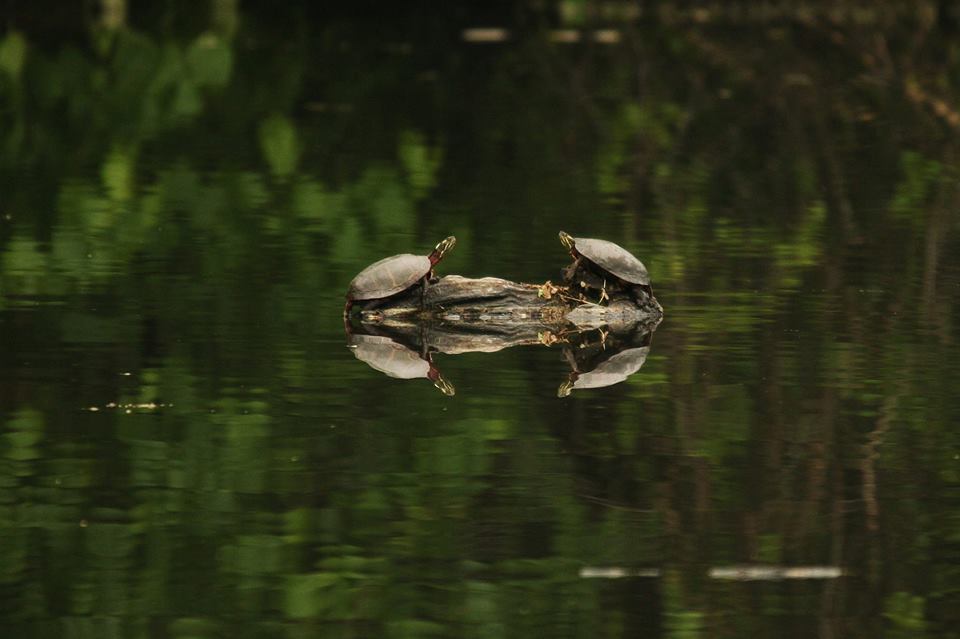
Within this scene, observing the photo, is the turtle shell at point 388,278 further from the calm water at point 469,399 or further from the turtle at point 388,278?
the calm water at point 469,399

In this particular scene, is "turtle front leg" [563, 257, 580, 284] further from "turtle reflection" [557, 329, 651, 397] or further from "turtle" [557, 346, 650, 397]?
"turtle" [557, 346, 650, 397]

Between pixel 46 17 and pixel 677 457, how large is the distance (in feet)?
72.2

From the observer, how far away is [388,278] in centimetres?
866

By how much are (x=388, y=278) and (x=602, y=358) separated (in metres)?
1.08

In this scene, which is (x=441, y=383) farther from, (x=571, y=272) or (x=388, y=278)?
(x=571, y=272)

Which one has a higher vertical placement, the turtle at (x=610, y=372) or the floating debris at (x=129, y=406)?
the floating debris at (x=129, y=406)

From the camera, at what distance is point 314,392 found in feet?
24.0

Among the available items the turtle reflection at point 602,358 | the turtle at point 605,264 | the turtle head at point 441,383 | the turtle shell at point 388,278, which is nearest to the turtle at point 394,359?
the turtle head at point 441,383

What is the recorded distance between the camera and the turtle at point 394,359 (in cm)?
766

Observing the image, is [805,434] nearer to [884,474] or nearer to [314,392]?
[884,474]

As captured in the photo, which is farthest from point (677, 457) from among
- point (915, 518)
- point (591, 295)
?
point (591, 295)

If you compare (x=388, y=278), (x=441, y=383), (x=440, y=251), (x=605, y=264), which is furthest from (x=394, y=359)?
(x=605, y=264)

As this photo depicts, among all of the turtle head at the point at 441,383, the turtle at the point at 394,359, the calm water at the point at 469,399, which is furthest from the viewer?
the turtle at the point at 394,359

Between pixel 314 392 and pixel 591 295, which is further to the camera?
pixel 591 295
